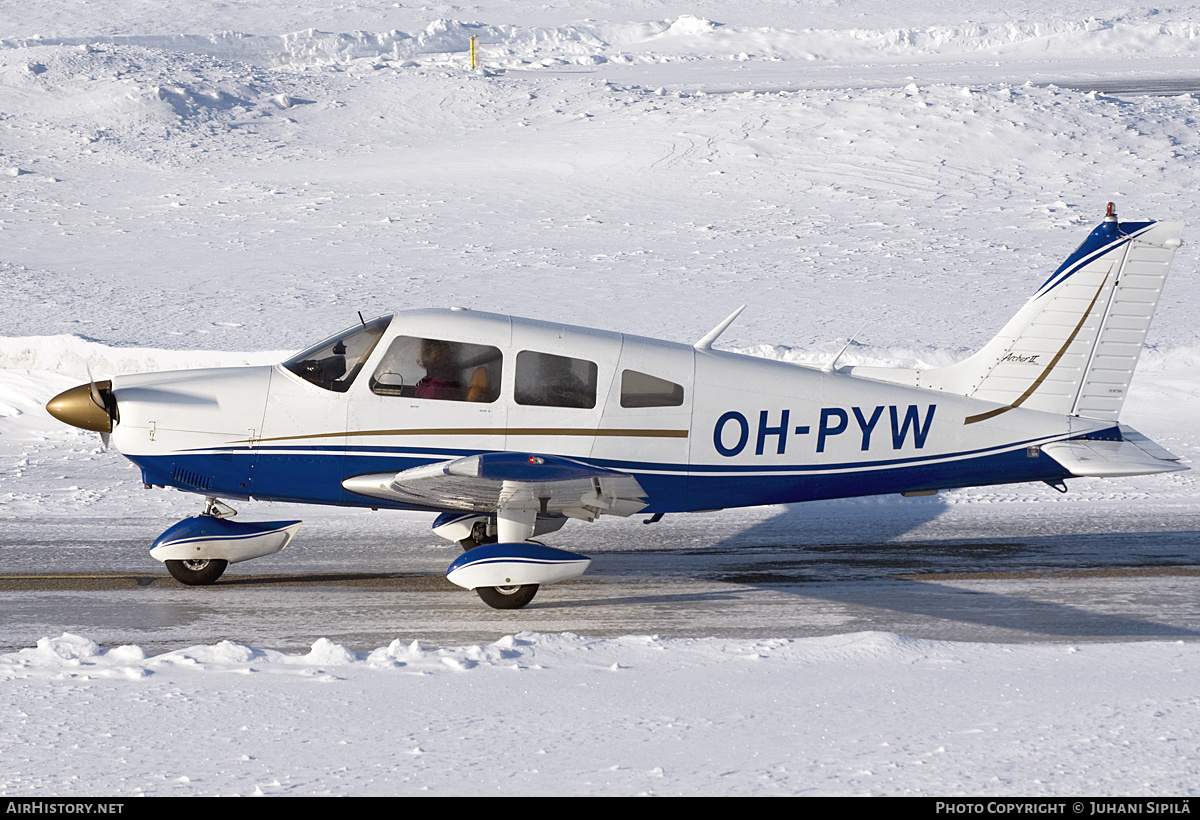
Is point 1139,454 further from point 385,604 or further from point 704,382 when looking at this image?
point 385,604

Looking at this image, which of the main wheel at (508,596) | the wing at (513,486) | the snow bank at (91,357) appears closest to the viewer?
the wing at (513,486)

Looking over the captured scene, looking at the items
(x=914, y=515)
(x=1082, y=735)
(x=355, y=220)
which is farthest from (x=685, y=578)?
(x=355, y=220)

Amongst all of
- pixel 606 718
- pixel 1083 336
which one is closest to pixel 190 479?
pixel 606 718

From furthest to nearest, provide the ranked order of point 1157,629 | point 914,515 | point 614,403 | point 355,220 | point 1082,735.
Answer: point 355,220 → point 914,515 → point 614,403 → point 1157,629 → point 1082,735

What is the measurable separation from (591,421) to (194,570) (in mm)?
3318

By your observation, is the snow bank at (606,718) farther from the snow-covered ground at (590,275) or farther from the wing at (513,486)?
the wing at (513,486)

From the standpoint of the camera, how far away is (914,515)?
11562 millimetres

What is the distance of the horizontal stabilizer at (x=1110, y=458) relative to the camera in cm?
908

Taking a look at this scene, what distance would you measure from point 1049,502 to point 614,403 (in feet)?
18.0

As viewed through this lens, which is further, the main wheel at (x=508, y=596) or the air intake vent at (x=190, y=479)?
the air intake vent at (x=190, y=479)

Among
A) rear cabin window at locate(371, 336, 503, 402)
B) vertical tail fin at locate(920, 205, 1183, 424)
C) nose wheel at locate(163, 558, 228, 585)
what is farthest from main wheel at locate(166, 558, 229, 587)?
vertical tail fin at locate(920, 205, 1183, 424)

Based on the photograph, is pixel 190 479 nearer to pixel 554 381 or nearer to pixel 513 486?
pixel 513 486

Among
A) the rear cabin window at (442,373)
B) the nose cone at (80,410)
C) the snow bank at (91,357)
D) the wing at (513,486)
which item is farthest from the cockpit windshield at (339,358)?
the snow bank at (91,357)

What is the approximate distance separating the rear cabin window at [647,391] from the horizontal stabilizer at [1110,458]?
307 centimetres
